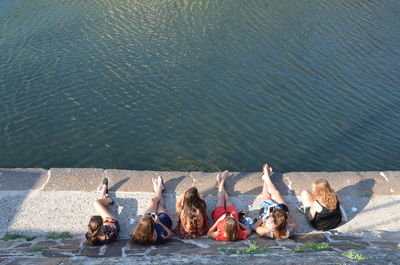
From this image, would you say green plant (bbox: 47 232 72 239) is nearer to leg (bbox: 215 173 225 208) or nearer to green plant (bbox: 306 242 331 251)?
leg (bbox: 215 173 225 208)

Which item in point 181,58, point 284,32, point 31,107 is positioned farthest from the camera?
point 284,32

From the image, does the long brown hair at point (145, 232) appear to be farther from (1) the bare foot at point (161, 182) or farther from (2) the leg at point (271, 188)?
(2) the leg at point (271, 188)

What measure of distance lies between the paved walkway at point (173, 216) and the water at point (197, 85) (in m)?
1.61

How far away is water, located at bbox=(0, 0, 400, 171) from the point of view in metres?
10.1

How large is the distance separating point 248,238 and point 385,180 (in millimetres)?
2986

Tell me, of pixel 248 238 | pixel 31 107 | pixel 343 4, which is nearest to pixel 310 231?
pixel 248 238

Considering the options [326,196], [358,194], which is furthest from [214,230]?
[358,194]

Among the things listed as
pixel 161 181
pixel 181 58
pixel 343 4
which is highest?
pixel 343 4

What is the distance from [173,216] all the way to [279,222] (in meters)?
1.65

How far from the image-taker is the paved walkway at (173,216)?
5984mm

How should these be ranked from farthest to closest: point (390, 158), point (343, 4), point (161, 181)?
point (343, 4), point (390, 158), point (161, 181)

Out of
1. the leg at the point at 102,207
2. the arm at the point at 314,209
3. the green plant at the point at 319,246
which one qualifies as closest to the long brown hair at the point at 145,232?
the leg at the point at 102,207

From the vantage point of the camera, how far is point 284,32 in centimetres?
1510

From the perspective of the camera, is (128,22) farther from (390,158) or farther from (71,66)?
(390,158)
